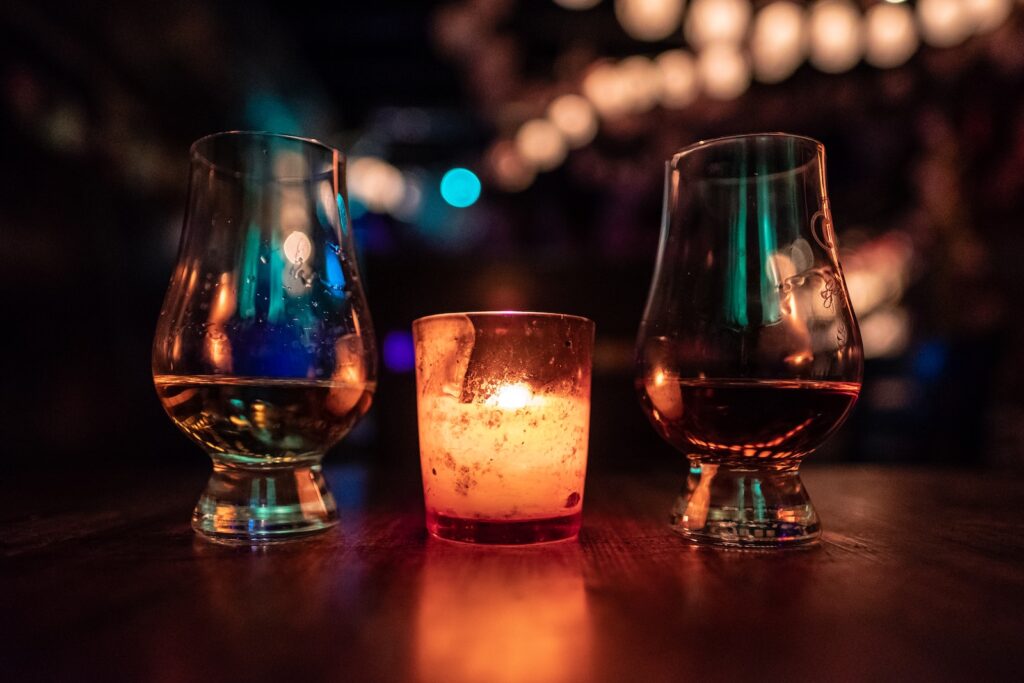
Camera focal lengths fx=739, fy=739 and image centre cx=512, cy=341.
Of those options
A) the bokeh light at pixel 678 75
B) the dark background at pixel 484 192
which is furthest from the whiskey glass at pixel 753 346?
the bokeh light at pixel 678 75

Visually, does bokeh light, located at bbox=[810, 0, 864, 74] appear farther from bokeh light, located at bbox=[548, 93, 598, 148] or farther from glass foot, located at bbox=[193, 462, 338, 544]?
glass foot, located at bbox=[193, 462, 338, 544]

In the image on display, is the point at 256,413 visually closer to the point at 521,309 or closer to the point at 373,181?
the point at 521,309

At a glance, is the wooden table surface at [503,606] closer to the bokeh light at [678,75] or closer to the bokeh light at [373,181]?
the bokeh light at [678,75]

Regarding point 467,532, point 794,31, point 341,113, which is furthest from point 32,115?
point 341,113

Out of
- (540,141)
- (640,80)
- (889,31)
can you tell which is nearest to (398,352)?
(889,31)

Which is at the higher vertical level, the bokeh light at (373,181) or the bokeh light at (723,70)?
the bokeh light at (723,70)

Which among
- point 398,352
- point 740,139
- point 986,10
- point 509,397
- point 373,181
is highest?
point 986,10

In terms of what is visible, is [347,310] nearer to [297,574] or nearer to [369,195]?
[297,574]

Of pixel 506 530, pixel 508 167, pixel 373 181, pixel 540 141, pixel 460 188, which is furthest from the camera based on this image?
pixel 460 188
